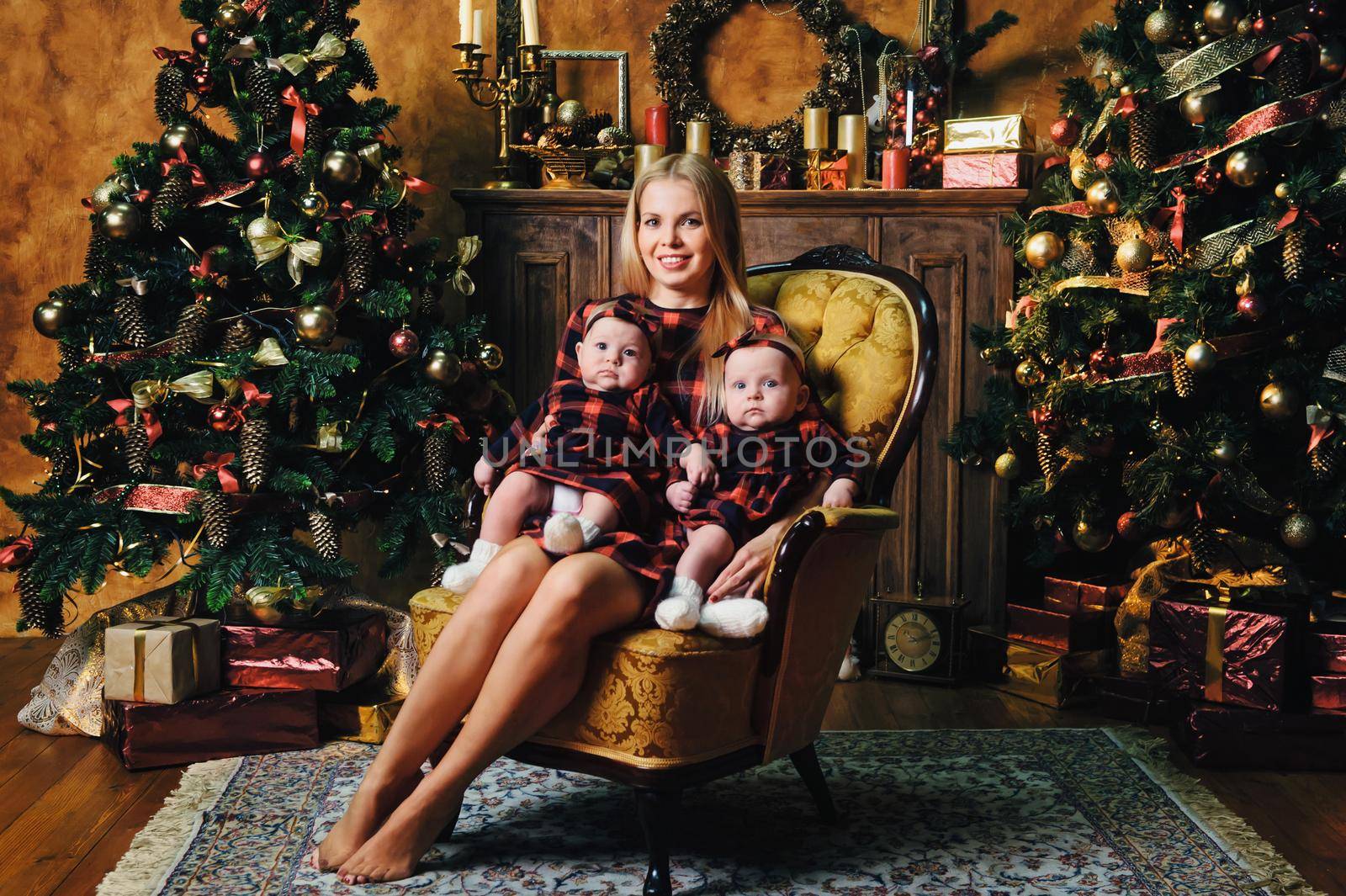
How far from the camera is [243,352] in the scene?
115 inches

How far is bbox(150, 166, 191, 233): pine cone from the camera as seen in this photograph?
2908 millimetres

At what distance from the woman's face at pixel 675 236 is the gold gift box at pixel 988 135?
1451mm

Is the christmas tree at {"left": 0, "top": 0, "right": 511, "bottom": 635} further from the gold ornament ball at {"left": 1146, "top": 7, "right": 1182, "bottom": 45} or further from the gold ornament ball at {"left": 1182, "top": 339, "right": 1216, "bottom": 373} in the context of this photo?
the gold ornament ball at {"left": 1146, "top": 7, "right": 1182, "bottom": 45}

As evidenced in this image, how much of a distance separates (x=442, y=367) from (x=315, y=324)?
1.09ft

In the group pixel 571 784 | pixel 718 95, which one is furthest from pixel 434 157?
pixel 571 784

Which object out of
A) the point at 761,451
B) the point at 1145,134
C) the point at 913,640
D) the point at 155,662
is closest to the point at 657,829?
the point at 761,451

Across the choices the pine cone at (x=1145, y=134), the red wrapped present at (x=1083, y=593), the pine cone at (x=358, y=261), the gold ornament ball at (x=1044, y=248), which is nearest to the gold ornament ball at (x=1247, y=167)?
the pine cone at (x=1145, y=134)

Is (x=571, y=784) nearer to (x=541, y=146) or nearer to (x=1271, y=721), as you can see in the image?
(x=1271, y=721)

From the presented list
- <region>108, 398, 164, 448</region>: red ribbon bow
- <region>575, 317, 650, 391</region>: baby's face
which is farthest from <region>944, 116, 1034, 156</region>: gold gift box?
<region>108, 398, 164, 448</region>: red ribbon bow

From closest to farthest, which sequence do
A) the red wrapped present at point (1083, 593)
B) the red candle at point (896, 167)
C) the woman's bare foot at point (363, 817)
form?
the woman's bare foot at point (363, 817), the red wrapped present at point (1083, 593), the red candle at point (896, 167)

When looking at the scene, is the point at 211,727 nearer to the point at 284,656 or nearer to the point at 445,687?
the point at 284,656

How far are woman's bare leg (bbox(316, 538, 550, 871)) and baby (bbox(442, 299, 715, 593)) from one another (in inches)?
7.3

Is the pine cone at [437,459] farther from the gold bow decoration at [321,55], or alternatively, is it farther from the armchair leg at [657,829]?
the armchair leg at [657,829]

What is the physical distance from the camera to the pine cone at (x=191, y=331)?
9.57 feet
